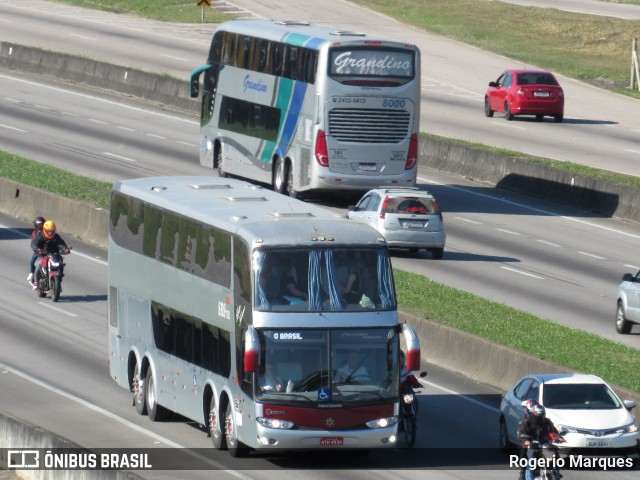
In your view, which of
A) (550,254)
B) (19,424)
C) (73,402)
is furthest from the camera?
(550,254)

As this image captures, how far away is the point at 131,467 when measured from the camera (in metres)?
19.8

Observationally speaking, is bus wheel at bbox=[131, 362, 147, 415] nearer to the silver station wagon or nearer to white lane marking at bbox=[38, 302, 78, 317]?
white lane marking at bbox=[38, 302, 78, 317]

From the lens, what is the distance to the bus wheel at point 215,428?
21203 millimetres

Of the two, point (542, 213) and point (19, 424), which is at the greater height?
point (19, 424)

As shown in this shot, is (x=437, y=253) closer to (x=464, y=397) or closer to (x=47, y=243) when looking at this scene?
(x=47, y=243)

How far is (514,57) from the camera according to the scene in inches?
2968

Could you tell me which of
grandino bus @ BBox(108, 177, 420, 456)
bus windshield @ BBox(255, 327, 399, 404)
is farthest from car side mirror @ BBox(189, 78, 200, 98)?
bus windshield @ BBox(255, 327, 399, 404)

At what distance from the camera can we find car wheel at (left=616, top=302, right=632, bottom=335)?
102 ft

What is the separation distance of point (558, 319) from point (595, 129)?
27863 mm

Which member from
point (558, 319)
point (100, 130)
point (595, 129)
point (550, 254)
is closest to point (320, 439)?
point (558, 319)

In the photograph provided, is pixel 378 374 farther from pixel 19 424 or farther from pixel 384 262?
pixel 19 424

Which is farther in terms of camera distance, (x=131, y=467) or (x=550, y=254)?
(x=550, y=254)

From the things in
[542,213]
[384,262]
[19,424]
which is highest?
[384,262]

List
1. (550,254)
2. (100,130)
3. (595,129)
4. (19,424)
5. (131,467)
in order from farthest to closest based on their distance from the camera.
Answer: (595,129), (100,130), (550,254), (131,467), (19,424)
